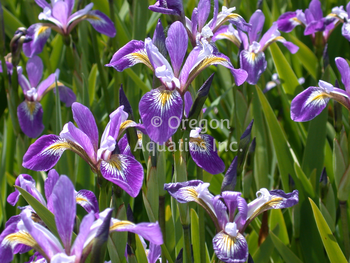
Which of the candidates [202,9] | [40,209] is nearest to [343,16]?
[202,9]

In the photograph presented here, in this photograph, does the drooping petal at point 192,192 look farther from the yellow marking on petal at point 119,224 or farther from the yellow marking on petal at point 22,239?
the yellow marking on petal at point 22,239

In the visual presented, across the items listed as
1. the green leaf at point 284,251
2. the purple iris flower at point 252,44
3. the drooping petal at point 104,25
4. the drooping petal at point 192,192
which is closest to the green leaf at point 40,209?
the drooping petal at point 192,192

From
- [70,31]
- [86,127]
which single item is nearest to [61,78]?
[70,31]

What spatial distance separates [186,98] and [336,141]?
59cm

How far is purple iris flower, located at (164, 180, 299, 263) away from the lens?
889 millimetres

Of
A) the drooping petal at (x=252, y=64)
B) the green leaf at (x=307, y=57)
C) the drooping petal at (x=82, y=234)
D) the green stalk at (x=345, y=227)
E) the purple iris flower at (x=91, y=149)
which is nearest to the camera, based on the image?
the drooping petal at (x=82, y=234)

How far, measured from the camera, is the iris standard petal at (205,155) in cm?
108

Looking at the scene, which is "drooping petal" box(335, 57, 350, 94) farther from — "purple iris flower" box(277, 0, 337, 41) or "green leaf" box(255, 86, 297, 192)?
"purple iris flower" box(277, 0, 337, 41)

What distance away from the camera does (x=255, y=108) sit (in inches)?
71.5

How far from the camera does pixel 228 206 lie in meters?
1.03

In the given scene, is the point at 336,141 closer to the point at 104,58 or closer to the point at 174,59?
the point at 174,59

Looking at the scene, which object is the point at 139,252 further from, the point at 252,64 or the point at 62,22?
the point at 62,22

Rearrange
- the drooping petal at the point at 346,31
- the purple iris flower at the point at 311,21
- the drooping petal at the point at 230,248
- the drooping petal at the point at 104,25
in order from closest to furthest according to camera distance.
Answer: the drooping petal at the point at 230,248 < the drooping petal at the point at 346,31 < the drooping petal at the point at 104,25 < the purple iris flower at the point at 311,21

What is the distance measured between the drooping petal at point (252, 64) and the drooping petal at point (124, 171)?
0.70 metres
